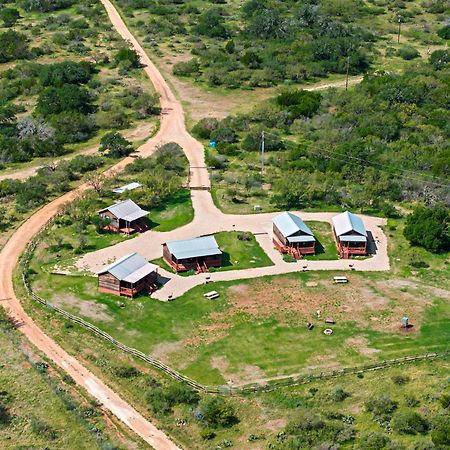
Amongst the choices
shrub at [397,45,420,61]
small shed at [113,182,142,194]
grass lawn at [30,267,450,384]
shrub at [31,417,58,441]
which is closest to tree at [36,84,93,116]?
small shed at [113,182,142,194]

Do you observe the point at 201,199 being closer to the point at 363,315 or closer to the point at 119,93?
the point at 363,315

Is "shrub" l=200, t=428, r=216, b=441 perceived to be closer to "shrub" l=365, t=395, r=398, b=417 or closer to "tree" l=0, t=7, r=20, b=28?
"shrub" l=365, t=395, r=398, b=417

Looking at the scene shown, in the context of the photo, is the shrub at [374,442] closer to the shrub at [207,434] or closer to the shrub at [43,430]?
the shrub at [207,434]

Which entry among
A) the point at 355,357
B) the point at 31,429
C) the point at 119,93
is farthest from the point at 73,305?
the point at 119,93

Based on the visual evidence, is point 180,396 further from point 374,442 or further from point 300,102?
point 300,102

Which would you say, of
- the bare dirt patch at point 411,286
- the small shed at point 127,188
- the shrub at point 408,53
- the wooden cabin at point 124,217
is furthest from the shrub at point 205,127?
the shrub at point 408,53

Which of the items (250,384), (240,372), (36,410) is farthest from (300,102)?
(36,410)
